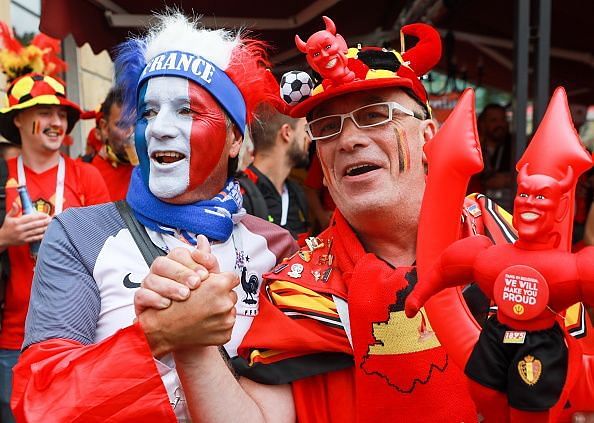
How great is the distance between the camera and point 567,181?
42.6 inches

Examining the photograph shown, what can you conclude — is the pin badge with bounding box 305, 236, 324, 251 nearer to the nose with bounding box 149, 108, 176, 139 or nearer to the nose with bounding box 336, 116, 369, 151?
the nose with bounding box 336, 116, 369, 151

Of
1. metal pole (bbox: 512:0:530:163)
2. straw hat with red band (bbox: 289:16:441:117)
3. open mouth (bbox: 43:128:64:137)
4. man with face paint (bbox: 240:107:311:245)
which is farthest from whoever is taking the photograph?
→ man with face paint (bbox: 240:107:311:245)

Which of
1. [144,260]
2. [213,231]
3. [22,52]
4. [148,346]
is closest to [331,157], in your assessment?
[213,231]

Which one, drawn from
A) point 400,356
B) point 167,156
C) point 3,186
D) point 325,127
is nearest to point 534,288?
point 400,356

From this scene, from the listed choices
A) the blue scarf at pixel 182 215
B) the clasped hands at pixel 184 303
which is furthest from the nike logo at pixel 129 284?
the clasped hands at pixel 184 303

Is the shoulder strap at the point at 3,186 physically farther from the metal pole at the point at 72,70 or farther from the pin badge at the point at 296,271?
the metal pole at the point at 72,70

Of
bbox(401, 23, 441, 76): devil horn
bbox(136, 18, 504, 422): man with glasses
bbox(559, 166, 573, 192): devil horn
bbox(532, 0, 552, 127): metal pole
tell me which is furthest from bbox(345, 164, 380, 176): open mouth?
bbox(532, 0, 552, 127): metal pole

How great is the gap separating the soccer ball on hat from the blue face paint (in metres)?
0.41

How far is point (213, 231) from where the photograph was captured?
1884 mm

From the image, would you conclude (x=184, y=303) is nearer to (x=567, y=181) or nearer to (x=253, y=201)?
(x=567, y=181)

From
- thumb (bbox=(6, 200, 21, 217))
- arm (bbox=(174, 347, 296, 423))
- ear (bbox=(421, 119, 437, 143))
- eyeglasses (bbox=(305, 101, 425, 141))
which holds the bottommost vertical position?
arm (bbox=(174, 347, 296, 423))

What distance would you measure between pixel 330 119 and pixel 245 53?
0.45m

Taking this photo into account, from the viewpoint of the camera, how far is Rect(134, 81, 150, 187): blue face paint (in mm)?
1900

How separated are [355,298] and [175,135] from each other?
686mm
